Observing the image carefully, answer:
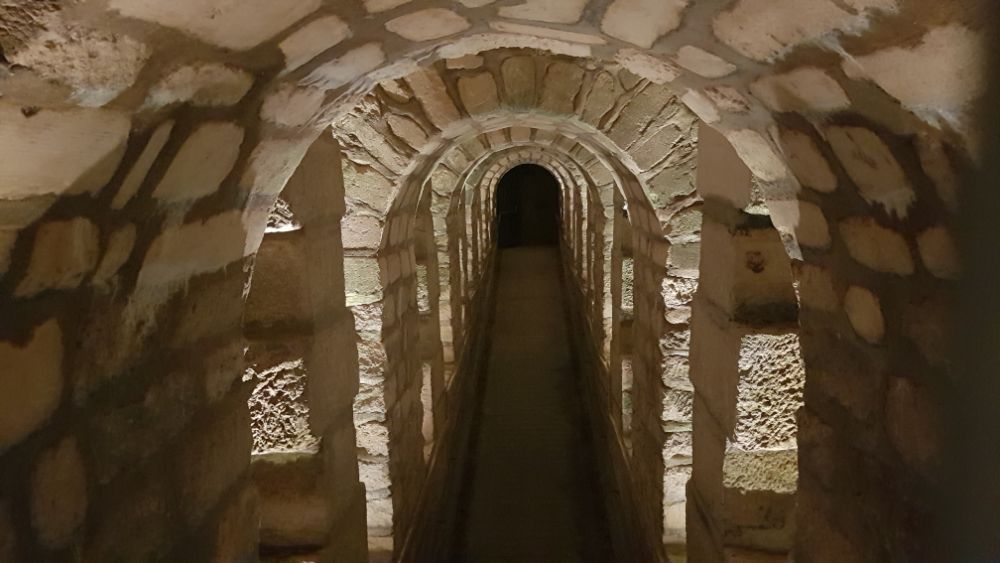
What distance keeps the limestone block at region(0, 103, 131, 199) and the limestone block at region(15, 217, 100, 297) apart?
57mm

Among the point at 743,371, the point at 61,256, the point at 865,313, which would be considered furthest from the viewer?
the point at 743,371

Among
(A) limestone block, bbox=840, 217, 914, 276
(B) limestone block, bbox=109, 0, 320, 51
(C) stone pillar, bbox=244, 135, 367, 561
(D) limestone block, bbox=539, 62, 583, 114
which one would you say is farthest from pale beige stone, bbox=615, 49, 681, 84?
(D) limestone block, bbox=539, 62, 583, 114

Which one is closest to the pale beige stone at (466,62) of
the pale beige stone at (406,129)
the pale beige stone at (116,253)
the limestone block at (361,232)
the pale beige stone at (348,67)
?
the pale beige stone at (406,129)

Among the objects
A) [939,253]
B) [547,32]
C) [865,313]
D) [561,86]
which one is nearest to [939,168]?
[939,253]

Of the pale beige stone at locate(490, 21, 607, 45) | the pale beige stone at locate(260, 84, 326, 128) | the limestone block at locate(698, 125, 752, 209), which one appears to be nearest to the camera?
the pale beige stone at locate(260, 84, 326, 128)

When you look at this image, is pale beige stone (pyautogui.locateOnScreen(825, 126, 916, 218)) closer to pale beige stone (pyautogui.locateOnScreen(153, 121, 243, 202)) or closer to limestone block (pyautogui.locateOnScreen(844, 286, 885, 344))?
limestone block (pyautogui.locateOnScreen(844, 286, 885, 344))

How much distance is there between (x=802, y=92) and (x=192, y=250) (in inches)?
47.4

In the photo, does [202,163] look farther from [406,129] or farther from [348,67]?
[406,129]

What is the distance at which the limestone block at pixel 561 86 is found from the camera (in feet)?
11.8

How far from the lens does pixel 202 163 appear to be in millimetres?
1322

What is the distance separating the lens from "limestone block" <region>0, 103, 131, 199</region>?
2.69ft

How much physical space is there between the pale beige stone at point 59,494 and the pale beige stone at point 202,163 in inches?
17.1

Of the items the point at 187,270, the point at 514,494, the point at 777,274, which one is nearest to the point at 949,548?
the point at 777,274

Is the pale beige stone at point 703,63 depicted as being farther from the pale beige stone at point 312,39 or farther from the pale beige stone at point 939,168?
the pale beige stone at point 312,39
